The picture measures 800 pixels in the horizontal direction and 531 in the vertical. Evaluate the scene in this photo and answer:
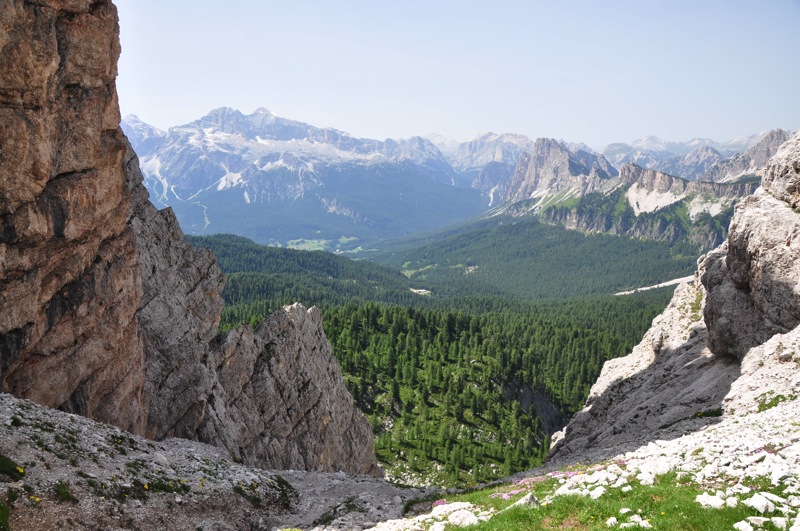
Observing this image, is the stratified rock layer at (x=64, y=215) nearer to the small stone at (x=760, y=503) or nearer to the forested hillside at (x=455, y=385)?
the small stone at (x=760, y=503)

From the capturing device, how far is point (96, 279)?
43.8 metres

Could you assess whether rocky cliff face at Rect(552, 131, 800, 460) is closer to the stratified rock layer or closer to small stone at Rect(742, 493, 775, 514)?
small stone at Rect(742, 493, 775, 514)

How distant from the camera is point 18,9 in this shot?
3334 cm

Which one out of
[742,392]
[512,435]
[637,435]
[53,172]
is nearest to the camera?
[53,172]

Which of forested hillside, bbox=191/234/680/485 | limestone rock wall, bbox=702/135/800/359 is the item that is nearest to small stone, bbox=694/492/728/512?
limestone rock wall, bbox=702/135/800/359

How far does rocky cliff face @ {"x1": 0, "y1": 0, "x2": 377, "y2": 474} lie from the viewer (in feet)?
116

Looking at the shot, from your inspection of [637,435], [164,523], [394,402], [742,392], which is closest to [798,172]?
[742,392]

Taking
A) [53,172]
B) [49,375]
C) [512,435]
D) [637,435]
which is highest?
[53,172]

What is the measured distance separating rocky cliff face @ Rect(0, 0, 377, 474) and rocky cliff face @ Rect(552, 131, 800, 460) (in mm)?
38632

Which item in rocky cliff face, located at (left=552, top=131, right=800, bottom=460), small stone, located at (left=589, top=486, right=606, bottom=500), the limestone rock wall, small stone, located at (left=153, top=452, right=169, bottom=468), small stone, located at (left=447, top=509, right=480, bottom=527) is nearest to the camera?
small stone, located at (left=589, top=486, right=606, bottom=500)

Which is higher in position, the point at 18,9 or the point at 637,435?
the point at 18,9

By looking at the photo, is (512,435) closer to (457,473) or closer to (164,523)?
(457,473)

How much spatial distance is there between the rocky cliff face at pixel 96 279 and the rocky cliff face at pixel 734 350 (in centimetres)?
3863

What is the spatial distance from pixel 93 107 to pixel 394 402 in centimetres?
10729
